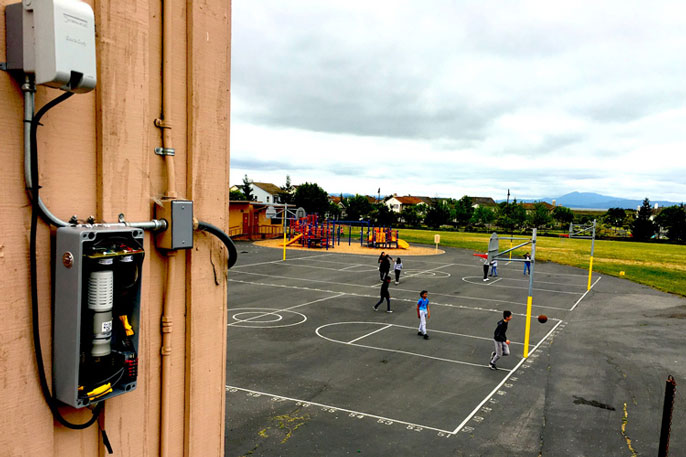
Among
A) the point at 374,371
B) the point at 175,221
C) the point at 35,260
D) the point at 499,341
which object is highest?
the point at 175,221

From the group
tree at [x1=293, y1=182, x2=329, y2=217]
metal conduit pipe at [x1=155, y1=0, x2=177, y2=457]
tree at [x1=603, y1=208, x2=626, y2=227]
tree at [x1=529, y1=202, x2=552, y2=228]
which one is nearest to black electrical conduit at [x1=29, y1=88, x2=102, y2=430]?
metal conduit pipe at [x1=155, y1=0, x2=177, y2=457]

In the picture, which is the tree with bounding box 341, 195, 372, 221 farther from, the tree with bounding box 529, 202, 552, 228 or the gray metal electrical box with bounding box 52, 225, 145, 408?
the gray metal electrical box with bounding box 52, 225, 145, 408

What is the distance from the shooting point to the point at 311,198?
8638 centimetres

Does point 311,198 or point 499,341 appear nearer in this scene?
point 499,341

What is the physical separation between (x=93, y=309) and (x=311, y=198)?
8413cm

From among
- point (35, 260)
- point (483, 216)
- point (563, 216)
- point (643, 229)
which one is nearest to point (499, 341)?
point (35, 260)

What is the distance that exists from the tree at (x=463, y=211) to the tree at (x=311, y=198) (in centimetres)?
3385

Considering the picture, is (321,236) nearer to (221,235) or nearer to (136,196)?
(221,235)

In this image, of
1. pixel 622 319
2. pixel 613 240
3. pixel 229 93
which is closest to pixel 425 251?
pixel 622 319

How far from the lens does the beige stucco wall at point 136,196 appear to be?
94.7 inches

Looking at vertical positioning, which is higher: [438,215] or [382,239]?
[438,215]

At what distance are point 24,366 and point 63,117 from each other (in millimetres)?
1335

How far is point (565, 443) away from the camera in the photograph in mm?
9039

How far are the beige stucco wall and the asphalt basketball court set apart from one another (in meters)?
5.58
